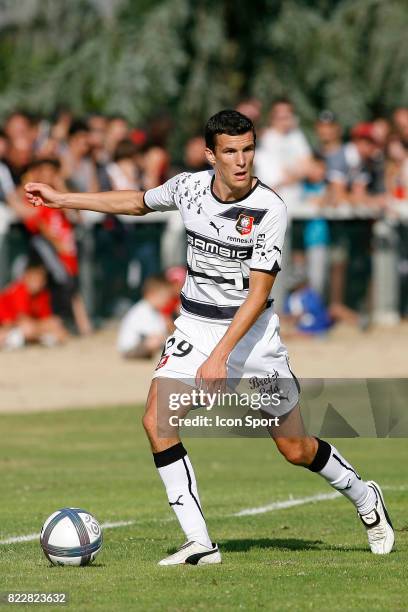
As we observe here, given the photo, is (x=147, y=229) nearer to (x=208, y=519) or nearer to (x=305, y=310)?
(x=305, y=310)

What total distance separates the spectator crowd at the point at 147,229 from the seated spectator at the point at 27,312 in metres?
0.02

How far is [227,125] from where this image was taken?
827cm

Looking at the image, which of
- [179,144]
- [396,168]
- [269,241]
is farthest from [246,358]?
[179,144]

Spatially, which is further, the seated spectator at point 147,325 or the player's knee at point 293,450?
the seated spectator at point 147,325

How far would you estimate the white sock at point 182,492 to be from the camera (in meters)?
8.32

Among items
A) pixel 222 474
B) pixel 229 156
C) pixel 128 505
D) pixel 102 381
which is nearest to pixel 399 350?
pixel 102 381

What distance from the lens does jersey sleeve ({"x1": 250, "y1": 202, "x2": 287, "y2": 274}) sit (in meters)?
8.27

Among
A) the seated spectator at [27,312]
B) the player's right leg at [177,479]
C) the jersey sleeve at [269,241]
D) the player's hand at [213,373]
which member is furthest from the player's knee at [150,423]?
the seated spectator at [27,312]

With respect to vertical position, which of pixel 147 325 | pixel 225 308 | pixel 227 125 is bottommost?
pixel 147 325

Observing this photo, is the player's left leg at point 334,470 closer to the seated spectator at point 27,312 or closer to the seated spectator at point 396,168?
the seated spectator at point 27,312

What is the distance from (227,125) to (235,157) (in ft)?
0.58

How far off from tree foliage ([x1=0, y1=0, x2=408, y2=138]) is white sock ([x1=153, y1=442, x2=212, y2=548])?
17.7m

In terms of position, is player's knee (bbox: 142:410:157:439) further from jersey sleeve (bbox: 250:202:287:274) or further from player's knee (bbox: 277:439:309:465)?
jersey sleeve (bbox: 250:202:287:274)

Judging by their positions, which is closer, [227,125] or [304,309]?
[227,125]
